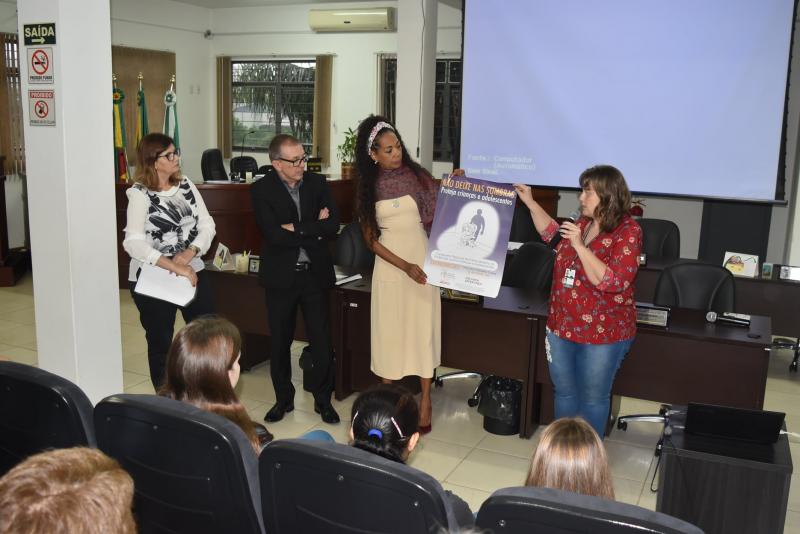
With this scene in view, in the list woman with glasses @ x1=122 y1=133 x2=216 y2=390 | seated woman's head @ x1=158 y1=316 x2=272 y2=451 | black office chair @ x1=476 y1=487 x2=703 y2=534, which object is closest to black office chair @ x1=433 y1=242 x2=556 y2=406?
woman with glasses @ x1=122 y1=133 x2=216 y2=390

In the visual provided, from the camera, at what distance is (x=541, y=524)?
140cm

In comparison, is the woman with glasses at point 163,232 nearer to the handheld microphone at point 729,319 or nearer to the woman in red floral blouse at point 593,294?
the woman in red floral blouse at point 593,294

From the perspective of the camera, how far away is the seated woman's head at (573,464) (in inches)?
64.5

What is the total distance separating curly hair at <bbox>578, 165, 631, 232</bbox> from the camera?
2.93 metres

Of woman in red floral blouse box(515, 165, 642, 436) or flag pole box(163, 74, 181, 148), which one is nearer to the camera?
woman in red floral blouse box(515, 165, 642, 436)

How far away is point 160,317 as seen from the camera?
3.62m

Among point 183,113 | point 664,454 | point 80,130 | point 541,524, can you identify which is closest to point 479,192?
point 664,454

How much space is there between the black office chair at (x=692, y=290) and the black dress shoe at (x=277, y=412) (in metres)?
1.87

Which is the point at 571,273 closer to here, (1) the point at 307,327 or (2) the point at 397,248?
(2) the point at 397,248

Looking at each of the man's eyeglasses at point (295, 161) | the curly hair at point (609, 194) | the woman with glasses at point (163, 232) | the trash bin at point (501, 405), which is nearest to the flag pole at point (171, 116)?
the woman with glasses at point (163, 232)

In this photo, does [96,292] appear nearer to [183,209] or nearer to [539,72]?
[183,209]

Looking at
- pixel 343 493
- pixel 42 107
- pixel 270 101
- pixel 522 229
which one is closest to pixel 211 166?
pixel 270 101

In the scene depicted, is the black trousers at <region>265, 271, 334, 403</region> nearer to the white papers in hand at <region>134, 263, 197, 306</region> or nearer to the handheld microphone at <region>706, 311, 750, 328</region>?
the white papers in hand at <region>134, 263, 197, 306</region>

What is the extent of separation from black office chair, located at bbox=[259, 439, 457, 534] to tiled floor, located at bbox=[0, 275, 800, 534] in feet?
5.47
